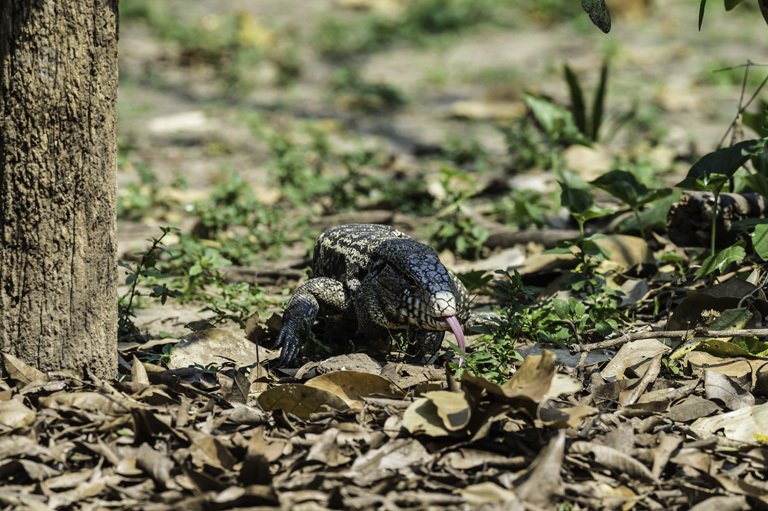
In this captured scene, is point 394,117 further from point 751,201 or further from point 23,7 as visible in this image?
point 23,7

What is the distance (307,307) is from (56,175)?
1.43 m

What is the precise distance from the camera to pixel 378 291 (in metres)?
3.86

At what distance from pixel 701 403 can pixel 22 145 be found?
2.83 metres

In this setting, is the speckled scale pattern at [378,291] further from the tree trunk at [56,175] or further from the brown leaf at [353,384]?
the tree trunk at [56,175]

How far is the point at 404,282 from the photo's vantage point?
12.3 feet

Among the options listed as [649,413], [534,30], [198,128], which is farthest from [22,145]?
[534,30]

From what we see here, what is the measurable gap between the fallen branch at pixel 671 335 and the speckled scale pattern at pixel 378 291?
0.61 metres

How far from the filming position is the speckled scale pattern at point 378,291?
3.64 m

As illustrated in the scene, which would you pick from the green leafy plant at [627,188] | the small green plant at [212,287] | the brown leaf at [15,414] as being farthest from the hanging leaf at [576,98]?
the brown leaf at [15,414]

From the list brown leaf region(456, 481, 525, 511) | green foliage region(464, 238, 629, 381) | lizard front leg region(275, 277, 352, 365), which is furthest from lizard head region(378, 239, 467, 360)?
brown leaf region(456, 481, 525, 511)

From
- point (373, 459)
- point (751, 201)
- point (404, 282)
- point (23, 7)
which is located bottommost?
point (373, 459)

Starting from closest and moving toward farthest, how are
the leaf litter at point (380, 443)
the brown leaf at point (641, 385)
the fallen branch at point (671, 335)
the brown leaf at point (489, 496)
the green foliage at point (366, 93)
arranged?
the brown leaf at point (489, 496) < the leaf litter at point (380, 443) < the brown leaf at point (641, 385) < the fallen branch at point (671, 335) < the green foliage at point (366, 93)

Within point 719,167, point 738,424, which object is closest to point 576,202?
point 719,167

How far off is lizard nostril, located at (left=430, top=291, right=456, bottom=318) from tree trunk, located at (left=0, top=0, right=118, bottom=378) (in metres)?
1.38
